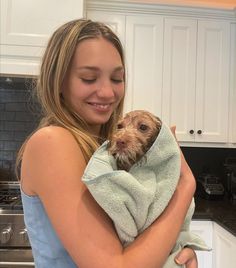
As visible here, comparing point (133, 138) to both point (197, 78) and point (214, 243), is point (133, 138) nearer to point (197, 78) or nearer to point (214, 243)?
point (214, 243)

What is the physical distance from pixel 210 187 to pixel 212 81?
76 centimetres

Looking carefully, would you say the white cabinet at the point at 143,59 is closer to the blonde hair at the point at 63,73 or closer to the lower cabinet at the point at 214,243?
the lower cabinet at the point at 214,243

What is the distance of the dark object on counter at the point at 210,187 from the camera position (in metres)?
2.31

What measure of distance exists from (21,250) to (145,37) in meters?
1.54

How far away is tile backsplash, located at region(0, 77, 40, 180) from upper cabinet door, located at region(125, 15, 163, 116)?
732mm

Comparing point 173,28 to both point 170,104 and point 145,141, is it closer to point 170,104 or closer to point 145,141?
point 170,104

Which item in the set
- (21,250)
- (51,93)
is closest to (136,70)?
(21,250)

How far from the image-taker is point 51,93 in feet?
2.42

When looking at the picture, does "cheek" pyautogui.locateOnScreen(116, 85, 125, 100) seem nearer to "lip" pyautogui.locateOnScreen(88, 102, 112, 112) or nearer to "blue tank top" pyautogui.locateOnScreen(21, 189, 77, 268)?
"lip" pyautogui.locateOnScreen(88, 102, 112, 112)

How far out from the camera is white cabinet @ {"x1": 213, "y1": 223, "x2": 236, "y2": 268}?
1659 mm

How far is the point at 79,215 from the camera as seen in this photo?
1.91 feet

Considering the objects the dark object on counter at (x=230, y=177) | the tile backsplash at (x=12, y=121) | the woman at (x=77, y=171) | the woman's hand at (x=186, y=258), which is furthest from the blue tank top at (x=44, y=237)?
the dark object on counter at (x=230, y=177)

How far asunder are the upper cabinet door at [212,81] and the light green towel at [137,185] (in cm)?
169

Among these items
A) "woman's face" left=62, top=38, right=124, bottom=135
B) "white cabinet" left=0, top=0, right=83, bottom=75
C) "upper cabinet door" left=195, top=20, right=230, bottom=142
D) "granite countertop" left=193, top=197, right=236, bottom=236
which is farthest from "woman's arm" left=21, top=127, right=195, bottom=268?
"upper cabinet door" left=195, top=20, right=230, bottom=142
